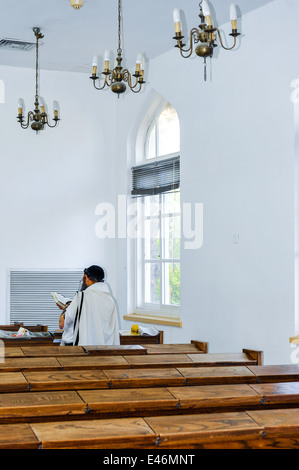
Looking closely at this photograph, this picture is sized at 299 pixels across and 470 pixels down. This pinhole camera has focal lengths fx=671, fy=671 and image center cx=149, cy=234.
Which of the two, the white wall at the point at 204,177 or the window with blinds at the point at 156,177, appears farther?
the window with blinds at the point at 156,177

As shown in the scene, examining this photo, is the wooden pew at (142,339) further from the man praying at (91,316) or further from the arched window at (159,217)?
the arched window at (159,217)

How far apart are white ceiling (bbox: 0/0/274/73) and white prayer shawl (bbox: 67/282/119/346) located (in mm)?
2663

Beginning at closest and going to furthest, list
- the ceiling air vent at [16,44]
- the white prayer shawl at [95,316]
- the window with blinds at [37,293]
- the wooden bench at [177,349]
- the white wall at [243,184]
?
the wooden bench at [177,349] < the white prayer shawl at [95,316] < the white wall at [243,184] < the ceiling air vent at [16,44] < the window with blinds at [37,293]

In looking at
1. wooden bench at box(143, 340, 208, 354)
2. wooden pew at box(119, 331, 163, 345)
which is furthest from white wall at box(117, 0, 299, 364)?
wooden bench at box(143, 340, 208, 354)

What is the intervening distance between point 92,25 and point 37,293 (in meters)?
3.21

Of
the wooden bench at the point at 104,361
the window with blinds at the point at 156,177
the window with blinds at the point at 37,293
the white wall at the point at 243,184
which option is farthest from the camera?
the window with blinds at the point at 37,293

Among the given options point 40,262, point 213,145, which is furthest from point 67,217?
point 213,145

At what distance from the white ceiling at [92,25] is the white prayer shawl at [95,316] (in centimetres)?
266

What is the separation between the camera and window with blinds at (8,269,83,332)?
793 cm

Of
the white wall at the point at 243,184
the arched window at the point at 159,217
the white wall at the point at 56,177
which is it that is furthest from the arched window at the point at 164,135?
the white wall at the point at 56,177

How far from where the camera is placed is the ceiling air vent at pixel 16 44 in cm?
708

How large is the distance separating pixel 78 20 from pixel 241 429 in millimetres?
5144

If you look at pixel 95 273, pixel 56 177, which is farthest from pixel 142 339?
pixel 56 177

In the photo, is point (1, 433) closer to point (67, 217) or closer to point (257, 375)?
point (257, 375)
